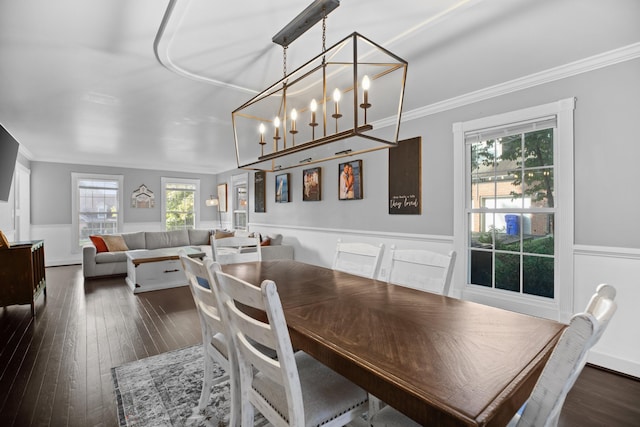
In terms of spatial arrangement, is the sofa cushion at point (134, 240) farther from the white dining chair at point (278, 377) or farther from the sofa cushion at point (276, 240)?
the white dining chair at point (278, 377)

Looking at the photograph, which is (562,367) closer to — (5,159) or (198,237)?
(5,159)

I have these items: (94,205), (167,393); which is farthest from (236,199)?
(167,393)

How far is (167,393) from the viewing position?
2055mm

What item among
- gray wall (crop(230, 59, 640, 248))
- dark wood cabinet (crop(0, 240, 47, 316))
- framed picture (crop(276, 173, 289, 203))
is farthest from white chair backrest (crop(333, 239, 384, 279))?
dark wood cabinet (crop(0, 240, 47, 316))

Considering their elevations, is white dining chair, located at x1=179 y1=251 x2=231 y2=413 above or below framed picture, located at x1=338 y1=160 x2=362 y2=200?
below

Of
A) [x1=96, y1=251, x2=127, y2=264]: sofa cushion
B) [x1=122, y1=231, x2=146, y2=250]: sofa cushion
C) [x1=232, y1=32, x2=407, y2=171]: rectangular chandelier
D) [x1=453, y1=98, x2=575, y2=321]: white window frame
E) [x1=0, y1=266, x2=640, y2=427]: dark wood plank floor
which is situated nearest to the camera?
[x1=232, y1=32, x2=407, y2=171]: rectangular chandelier

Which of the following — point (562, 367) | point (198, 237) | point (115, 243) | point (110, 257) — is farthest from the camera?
point (198, 237)

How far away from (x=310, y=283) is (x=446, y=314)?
86cm

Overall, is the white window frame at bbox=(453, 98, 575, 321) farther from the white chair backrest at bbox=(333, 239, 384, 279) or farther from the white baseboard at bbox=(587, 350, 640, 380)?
the white chair backrest at bbox=(333, 239, 384, 279)

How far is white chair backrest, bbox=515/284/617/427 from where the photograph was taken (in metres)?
0.67

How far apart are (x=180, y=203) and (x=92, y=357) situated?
656 centimetres

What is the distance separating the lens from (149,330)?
10.3 ft

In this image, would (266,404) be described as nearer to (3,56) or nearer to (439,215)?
(439,215)

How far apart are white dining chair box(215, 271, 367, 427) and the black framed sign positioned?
2.59 metres
